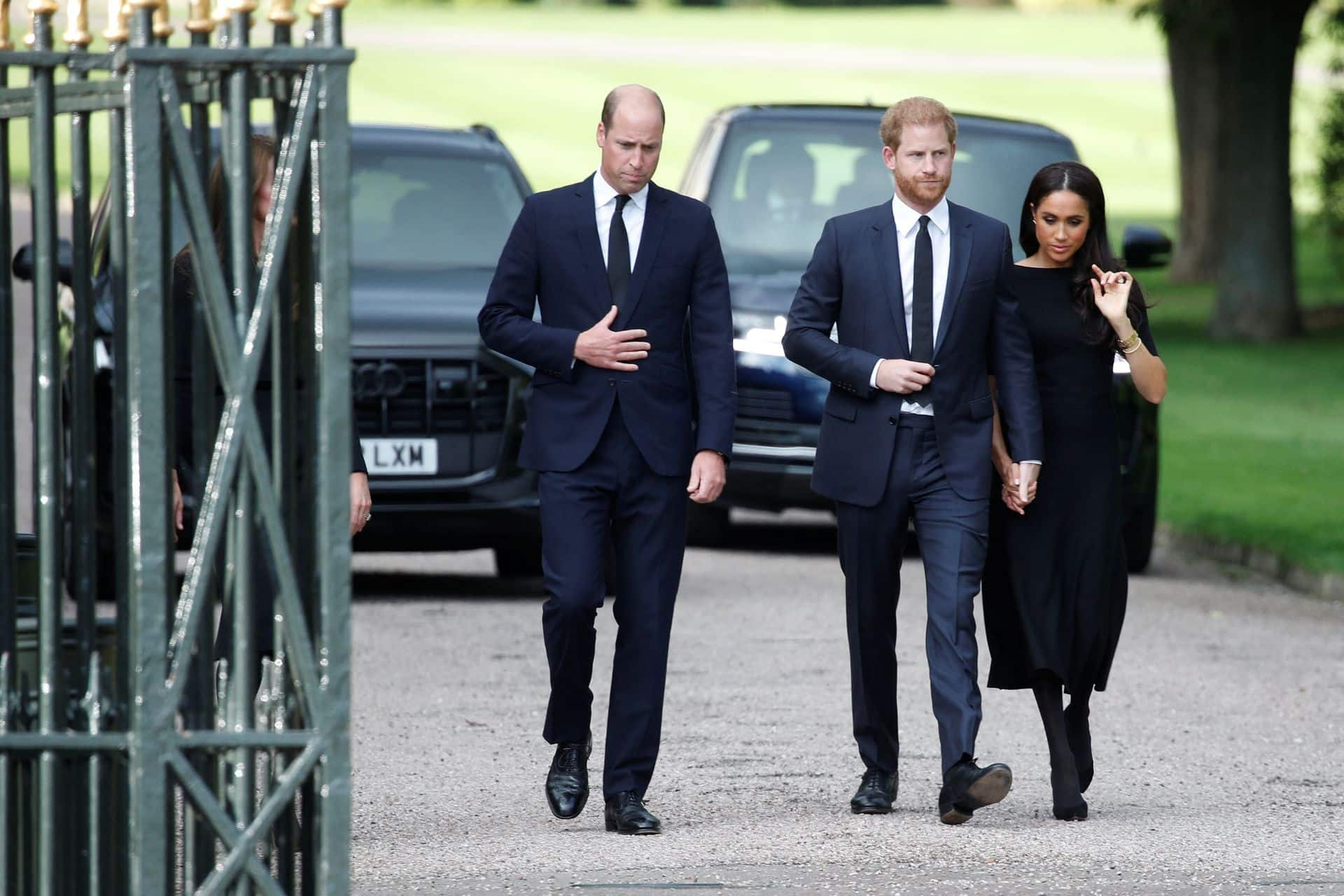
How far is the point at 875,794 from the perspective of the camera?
6.72 meters

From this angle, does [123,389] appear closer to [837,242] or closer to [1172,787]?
[837,242]

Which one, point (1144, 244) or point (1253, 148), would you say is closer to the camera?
point (1144, 244)

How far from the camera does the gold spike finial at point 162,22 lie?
4480mm

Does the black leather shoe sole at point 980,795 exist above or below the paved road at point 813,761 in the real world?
above

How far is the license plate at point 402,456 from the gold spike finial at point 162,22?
5973 millimetres

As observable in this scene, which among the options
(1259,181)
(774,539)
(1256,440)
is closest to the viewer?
(774,539)

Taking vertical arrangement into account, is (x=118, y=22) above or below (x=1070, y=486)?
above

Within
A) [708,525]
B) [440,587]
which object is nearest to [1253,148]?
[708,525]

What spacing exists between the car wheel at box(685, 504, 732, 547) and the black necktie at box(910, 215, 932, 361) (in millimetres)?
6383

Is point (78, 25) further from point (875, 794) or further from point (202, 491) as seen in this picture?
point (875, 794)

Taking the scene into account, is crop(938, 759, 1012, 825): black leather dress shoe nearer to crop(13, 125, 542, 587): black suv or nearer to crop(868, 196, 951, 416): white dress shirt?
crop(868, 196, 951, 416): white dress shirt

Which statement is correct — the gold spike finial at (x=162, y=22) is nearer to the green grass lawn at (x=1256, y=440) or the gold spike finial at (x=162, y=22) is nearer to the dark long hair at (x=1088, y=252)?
the dark long hair at (x=1088, y=252)

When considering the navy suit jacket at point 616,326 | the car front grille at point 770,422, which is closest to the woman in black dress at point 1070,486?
the navy suit jacket at point 616,326

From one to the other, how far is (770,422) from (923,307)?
545 cm
